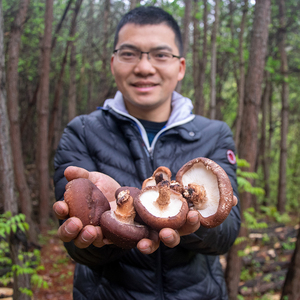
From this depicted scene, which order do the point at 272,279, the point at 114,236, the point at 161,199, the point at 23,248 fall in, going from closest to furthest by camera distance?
1. the point at 114,236
2. the point at 161,199
3. the point at 23,248
4. the point at 272,279

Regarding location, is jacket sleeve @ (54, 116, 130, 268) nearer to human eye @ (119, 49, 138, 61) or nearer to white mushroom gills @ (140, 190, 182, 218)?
white mushroom gills @ (140, 190, 182, 218)

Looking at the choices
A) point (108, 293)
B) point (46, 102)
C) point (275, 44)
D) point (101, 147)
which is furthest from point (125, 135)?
point (275, 44)

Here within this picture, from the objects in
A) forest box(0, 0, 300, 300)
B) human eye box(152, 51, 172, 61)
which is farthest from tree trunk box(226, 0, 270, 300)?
human eye box(152, 51, 172, 61)

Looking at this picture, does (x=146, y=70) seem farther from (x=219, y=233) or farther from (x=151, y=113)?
(x=219, y=233)

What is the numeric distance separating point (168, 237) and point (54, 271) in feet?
19.5

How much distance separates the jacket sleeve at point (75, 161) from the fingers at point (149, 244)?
14.7 inches

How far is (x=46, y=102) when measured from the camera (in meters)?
6.98

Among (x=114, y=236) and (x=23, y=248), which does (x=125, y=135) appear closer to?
(x=114, y=236)

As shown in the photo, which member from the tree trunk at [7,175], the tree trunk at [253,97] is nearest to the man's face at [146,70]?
the tree trunk at [7,175]

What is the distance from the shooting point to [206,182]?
163cm

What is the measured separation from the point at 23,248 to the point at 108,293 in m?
1.74

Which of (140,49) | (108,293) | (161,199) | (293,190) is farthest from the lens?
(293,190)

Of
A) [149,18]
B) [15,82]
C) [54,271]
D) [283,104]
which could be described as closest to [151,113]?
[149,18]

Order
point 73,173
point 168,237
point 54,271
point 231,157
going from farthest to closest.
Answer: point 54,271 → point 231,157 → point 73,173 → point 168,237
